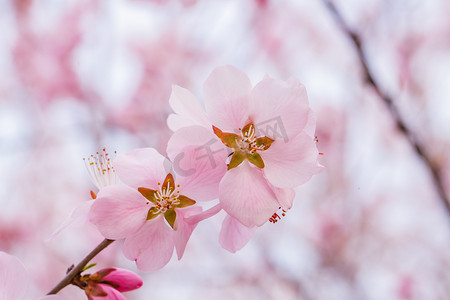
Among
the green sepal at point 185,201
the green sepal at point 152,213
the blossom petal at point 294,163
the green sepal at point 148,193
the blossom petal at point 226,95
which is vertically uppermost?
the blossom petal at point 226,95

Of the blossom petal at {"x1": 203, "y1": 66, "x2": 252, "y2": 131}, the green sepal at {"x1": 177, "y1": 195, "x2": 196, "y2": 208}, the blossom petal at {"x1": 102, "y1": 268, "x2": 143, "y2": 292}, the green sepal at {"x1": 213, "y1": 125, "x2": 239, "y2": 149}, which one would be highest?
the blossom petal at {"x1": 203, "y1": 66, "x2": 252, "y2": 131}

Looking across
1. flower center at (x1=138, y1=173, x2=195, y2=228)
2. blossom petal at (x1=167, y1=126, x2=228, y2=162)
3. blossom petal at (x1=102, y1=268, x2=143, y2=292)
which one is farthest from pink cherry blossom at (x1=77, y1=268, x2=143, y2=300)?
blossom petal at (x1=167, y1=126, x2=228, y2=162)

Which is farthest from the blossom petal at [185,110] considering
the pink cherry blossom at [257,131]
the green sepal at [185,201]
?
the green sepal at [185,201]

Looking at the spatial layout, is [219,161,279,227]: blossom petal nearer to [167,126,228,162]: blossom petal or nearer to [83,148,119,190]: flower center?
[167,126,228,162]: blossom petal

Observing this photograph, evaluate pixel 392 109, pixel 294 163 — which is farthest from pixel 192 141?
pixel 392 109

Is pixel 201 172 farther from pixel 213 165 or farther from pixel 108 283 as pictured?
pixel 108 283

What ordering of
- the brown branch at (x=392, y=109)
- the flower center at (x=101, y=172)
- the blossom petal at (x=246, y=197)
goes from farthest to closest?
the brown branch at (x=392, y=109)
the flower center at (x=101, y=172)
the blossom petal at (x=246, y=197)

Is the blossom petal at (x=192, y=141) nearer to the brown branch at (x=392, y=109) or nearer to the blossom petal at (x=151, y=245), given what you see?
the blossom petal at (x=151, y=245)
